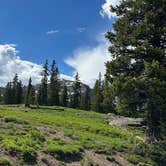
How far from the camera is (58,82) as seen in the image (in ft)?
348

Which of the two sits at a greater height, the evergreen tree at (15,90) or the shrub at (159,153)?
the evergreen tree at (15,90)

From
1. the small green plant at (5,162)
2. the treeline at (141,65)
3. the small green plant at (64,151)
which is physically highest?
the treeline at (141,65)

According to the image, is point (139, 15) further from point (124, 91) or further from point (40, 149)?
point (40, 149)

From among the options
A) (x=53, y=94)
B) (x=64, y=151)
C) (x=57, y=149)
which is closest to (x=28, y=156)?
(x=57, y=149)

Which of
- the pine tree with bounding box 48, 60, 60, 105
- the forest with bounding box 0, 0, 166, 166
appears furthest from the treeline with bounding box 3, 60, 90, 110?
Answer: the forest with bounding box 0, 0, 166, 166

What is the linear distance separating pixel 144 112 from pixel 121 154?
4994 mm

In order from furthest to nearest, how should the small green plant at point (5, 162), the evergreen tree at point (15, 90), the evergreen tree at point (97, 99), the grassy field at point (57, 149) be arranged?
the evergreen tree at point (15, 90) → the evergreen tree at point (97, 99) → the grassy field at point (57, 149) → the small green plant at point (5, 162)

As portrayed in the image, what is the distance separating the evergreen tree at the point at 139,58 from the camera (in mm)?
24750

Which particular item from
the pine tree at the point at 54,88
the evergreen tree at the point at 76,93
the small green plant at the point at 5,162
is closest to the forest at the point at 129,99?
the small green plant at the point at 5,162

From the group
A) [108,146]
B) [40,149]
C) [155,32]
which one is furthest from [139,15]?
[40,149]

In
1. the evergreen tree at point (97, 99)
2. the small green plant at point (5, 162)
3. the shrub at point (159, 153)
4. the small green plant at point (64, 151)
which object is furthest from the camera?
the evergreen tree at point (97, 99)

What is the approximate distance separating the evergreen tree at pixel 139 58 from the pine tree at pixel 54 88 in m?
74.0

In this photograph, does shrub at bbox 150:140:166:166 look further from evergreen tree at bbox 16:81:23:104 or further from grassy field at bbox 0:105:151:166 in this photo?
evergreen tree at bbox 16:81:23:104

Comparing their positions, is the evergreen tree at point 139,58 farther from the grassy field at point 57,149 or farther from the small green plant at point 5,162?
the small green plant at point 5,162
